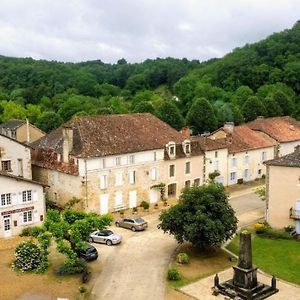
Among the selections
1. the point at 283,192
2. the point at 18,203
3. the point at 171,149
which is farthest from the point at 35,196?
the point at 283,192

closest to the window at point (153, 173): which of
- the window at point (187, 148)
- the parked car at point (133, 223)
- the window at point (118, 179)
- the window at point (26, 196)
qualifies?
the window at point (118, 179)

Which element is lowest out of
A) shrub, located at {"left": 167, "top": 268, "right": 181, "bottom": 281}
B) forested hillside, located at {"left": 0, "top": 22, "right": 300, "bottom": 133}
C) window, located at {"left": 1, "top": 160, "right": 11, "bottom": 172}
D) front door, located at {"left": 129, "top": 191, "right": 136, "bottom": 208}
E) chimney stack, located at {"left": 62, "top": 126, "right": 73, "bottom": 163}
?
shrub, located at {"left": 167, "top": 268, "right": 181, "bottom": 281}

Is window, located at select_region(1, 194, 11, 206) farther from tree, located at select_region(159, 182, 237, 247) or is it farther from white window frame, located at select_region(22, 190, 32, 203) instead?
tree, located at select_region(159, 182, 237, 247)

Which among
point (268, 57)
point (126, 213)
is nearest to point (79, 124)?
point (126, 213)

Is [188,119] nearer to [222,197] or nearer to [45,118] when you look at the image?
[45,118]

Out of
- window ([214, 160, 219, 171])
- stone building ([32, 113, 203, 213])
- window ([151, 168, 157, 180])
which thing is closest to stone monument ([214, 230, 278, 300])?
stone building ([32, 113, 203, 213])
